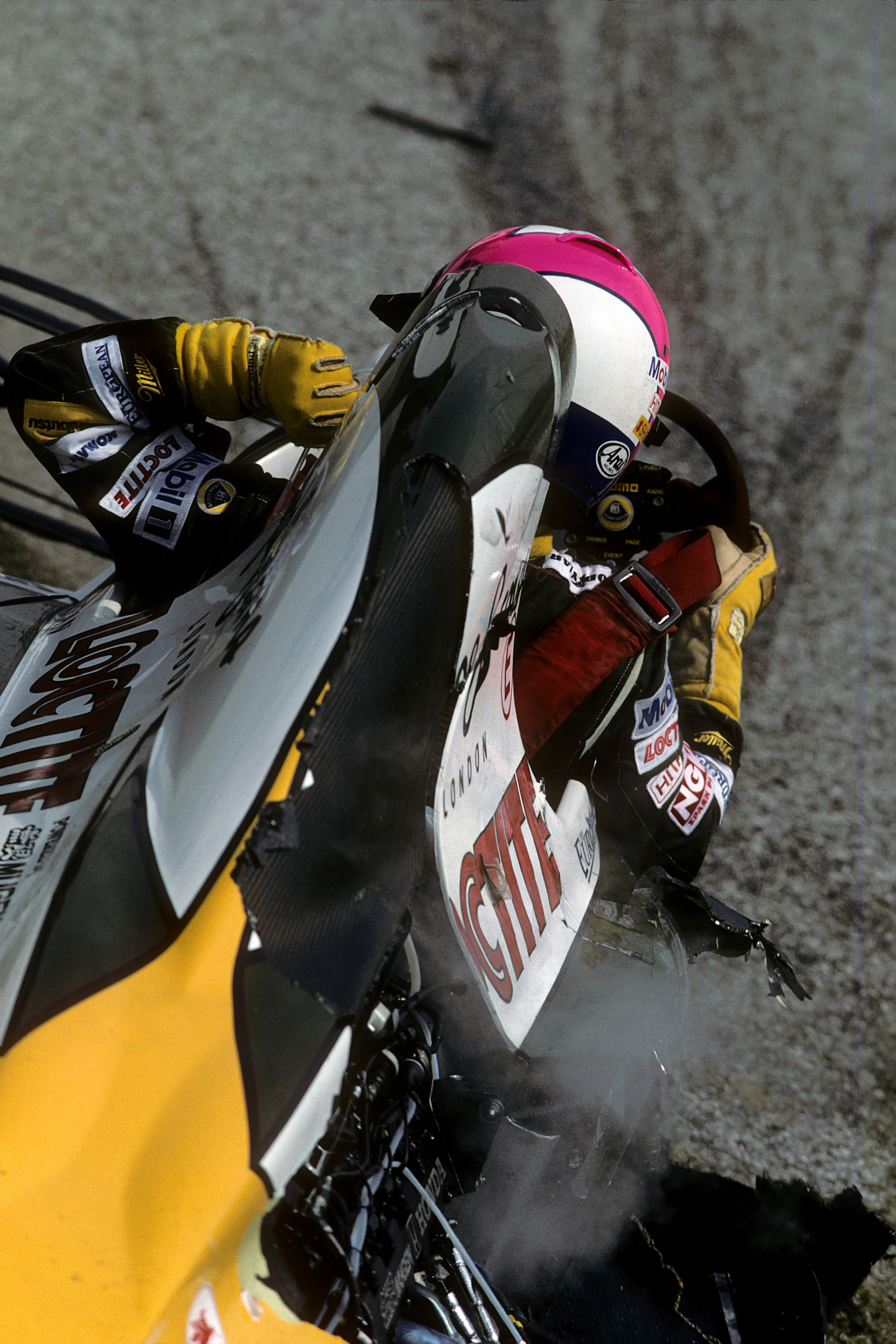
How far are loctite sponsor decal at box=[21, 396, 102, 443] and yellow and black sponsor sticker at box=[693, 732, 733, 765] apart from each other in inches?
68.2

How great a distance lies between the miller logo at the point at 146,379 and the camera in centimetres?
225

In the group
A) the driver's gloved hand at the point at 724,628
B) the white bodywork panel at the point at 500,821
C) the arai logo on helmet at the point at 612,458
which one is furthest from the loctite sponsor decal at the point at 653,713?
the driver's gloved hand at the point at 724,628

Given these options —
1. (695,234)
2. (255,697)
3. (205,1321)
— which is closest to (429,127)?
(695,234)

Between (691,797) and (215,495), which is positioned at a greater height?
(215,495)

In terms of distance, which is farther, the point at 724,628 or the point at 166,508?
the point at 724,628

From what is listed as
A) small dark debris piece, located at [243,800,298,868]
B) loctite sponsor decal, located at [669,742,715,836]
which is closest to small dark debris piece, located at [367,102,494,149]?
loctite sponsor decal, located at [669,742,715,836]

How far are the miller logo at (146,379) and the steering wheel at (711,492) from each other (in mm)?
1430

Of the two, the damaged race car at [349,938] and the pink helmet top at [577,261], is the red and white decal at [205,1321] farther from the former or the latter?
the pink helmet top at [577,261]

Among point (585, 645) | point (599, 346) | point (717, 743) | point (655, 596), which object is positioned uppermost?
point (599, 346)

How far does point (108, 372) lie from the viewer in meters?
2.26

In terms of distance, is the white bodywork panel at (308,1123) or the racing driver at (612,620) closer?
the white bodywork panel at (308,1123)

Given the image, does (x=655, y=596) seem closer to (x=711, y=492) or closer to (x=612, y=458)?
(x=612, y=458)

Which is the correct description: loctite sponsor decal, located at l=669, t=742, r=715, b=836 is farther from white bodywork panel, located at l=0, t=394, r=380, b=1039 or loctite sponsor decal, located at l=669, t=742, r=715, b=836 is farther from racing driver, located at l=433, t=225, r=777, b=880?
white bodywork panel, located at l=0, t=394, r=380, b=1039

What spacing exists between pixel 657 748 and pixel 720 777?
418 mm
